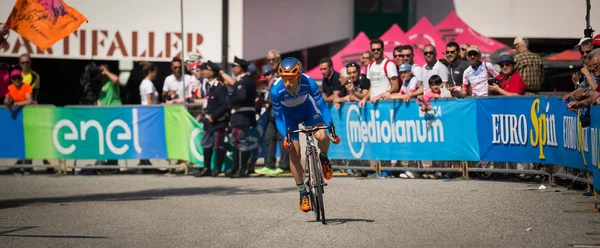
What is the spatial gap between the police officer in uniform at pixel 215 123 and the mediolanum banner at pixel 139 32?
6.24m

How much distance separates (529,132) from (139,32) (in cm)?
1252

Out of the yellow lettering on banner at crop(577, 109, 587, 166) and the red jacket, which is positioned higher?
the red jacket

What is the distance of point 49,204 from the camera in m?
14.3

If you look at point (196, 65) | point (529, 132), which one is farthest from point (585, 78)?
point (196, 65)

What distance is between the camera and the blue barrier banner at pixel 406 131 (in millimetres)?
16469

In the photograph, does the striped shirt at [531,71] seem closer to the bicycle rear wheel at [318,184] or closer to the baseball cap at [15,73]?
the bicycle rear wheel at [318,184]

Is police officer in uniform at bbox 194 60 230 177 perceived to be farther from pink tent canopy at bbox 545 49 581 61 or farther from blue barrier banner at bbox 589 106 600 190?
pink tent canopy at bbox 545 49 581 61

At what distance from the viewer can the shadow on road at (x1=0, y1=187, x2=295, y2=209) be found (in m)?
14.8

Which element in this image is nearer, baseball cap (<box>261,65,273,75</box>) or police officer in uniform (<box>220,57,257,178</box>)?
police officer in uniform (<box>220,57,257,178</box>)

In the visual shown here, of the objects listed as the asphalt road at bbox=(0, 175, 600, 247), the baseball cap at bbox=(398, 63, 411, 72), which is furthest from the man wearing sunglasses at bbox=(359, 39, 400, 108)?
the asphalt road at bbox=(0, 175, 600, 247)

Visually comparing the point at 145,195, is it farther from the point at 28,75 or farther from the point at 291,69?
the point at 28,75

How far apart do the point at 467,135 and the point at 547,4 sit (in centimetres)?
1490

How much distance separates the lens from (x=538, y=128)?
591 inches

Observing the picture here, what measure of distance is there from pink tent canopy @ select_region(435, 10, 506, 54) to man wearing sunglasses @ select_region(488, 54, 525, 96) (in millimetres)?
7052
